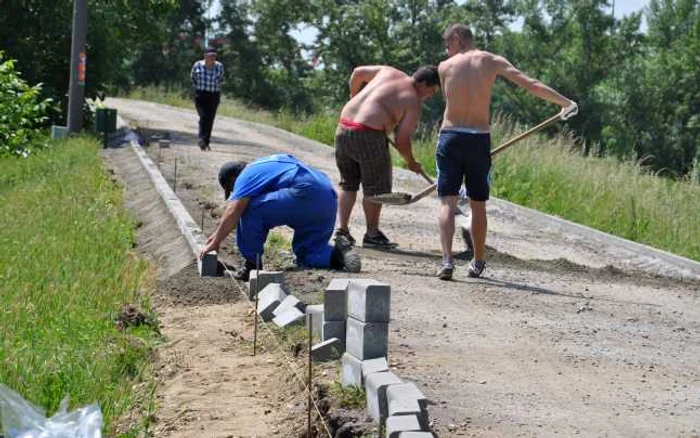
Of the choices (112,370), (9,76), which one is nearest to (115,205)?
(9,76)

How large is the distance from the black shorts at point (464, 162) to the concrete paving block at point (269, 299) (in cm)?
244

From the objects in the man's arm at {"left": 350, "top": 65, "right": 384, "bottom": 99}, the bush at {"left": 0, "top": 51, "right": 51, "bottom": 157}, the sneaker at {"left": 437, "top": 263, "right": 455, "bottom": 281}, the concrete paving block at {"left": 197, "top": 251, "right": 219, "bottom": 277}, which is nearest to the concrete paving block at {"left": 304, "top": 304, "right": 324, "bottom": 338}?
the concrete paving block at {"left": 197, "top": 251, "right": 219, "bottom": 277}

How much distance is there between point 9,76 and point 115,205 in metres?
5.87

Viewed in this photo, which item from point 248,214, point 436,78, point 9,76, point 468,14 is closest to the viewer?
point 248,214

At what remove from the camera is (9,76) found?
746 inches

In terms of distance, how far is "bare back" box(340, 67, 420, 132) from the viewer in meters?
11.5

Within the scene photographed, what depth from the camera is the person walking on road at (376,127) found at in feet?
37.7

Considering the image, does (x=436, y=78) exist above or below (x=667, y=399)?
above

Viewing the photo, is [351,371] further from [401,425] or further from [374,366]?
[401,425]

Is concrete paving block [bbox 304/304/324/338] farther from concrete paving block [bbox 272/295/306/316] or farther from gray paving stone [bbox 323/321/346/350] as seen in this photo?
concrete paving block [bbox 272/295/306/316]

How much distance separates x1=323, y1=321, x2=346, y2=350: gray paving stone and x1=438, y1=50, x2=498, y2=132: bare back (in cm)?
385

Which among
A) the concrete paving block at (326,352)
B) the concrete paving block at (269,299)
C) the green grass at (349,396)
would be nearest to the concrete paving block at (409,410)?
the green grass at (349,396)

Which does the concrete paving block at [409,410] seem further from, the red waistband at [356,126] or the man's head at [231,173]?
the red waistband at [356,126]

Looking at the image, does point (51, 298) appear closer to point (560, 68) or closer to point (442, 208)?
point (442, 208)
